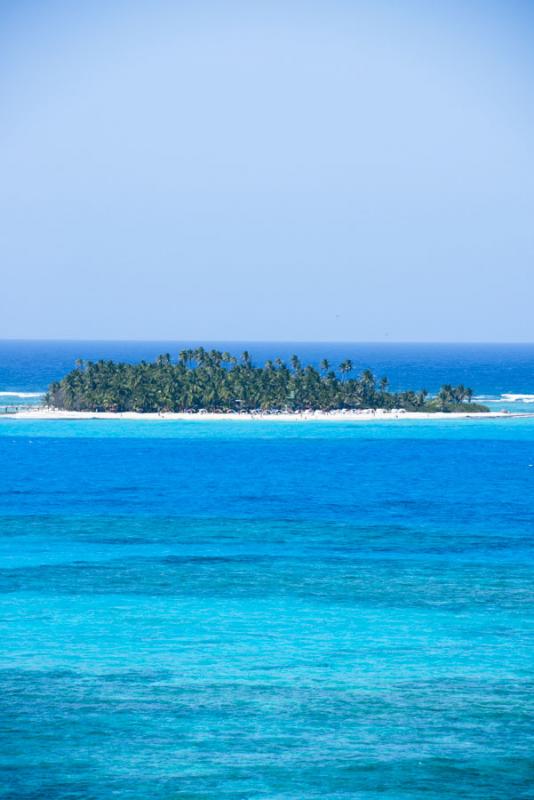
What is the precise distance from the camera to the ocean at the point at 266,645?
3117 centimetres

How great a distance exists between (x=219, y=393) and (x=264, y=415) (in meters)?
7.01

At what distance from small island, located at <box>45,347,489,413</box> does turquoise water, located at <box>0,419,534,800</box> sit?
8613 centimetres

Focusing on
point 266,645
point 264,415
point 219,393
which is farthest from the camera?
point 219,393

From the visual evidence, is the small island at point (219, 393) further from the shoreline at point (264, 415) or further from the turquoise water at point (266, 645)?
the turquoise water at point (266, 645)

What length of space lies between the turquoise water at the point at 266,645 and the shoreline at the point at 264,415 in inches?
3210

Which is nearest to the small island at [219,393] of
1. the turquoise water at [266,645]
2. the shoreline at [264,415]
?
the shoreline at [264,415]

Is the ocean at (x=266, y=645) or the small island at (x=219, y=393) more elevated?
the small island at (x=219, y=393)

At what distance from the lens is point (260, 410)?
579 feet

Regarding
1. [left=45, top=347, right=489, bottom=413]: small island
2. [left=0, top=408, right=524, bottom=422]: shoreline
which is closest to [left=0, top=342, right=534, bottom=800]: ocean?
[left=0, top=408, right=524, bottom=422]: shoreline

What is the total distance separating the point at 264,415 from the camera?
174 meters

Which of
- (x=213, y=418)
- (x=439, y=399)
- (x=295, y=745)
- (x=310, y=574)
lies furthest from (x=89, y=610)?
(x=439, y=399)

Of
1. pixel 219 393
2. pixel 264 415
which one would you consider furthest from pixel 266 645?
pixel 219 393

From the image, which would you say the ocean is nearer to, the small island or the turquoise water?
the turquoise water

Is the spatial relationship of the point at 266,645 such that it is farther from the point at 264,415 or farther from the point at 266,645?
the point at 264,415
